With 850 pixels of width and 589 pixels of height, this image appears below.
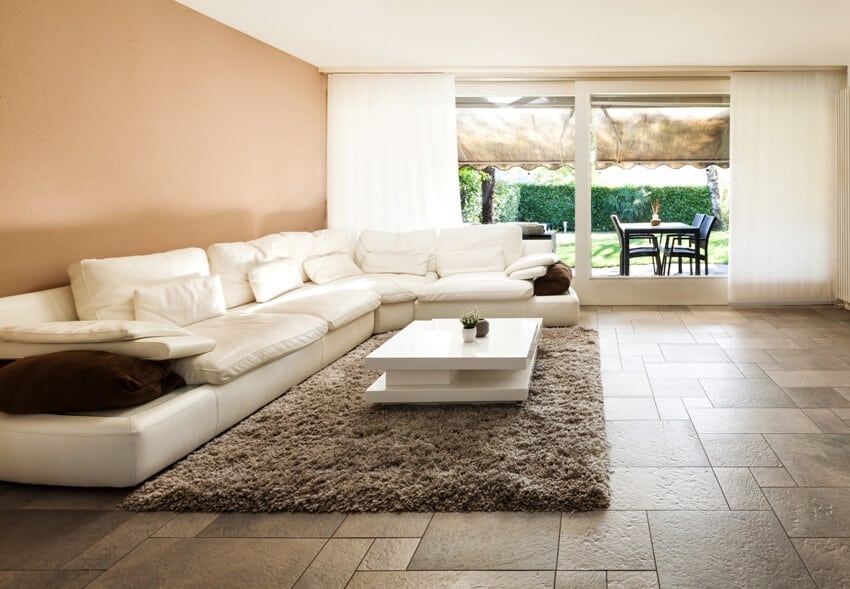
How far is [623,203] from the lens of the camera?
311 inches

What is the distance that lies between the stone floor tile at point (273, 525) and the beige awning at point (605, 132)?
5.99 metres

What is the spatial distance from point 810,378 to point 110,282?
4.10 meters

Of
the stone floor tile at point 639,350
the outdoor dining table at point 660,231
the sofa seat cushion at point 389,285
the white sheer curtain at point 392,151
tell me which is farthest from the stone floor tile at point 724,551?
the outdoor dining table at point 660,231

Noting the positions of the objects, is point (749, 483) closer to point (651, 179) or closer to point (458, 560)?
point (458, 560)

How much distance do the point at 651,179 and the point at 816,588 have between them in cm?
645

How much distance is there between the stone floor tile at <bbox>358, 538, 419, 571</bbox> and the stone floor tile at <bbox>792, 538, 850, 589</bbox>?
119 centimetres

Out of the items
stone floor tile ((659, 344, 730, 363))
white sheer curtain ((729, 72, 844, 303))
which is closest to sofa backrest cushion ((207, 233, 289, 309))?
stone floor tile ((659, 344, 730, 363))

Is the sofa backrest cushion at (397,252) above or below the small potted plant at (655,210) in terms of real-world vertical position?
below

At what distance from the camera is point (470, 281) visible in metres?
6.20

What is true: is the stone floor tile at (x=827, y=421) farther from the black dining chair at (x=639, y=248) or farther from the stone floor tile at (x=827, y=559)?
the black dining chair at (x=639, y=248)

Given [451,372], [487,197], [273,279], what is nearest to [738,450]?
Result: [451,372]

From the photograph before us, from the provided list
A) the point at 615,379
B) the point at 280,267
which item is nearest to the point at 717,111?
the point at 615,379

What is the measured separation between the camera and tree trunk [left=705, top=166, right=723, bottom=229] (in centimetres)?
777

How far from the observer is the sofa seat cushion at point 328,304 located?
479cm
